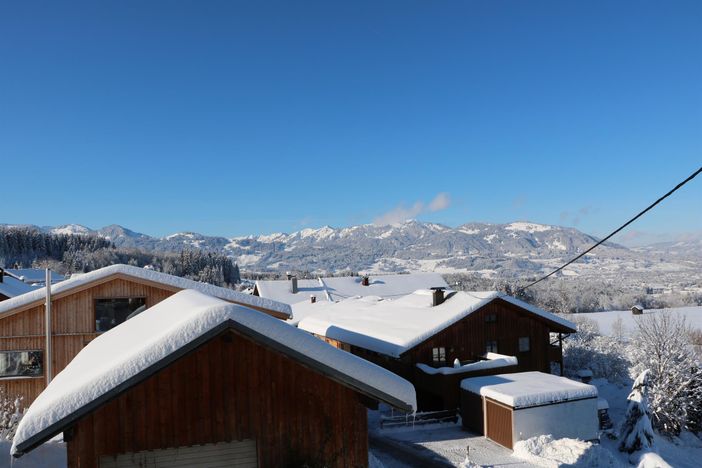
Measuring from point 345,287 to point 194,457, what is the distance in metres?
69.4

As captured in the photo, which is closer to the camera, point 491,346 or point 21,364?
point 21,364

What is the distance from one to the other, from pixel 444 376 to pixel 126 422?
62.5ft

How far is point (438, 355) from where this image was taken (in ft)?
91.4

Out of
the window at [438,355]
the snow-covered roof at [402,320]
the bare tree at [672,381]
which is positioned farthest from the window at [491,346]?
the bare tree at [672,381]

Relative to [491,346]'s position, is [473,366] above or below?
below

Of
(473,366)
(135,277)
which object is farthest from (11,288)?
(473,366)

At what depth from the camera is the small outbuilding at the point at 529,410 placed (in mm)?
20453

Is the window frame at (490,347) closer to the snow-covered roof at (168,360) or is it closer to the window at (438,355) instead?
the window at (438,355)

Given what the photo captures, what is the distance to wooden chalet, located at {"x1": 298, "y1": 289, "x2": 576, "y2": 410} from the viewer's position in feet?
84.2

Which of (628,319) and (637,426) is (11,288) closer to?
(637,426)

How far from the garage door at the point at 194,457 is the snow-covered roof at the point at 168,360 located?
1545mm

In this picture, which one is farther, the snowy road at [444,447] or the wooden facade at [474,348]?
the wooden facade at [474,348]

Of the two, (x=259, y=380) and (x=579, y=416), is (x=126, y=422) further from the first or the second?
(x=579, y=416)

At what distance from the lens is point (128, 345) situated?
29.7ft
